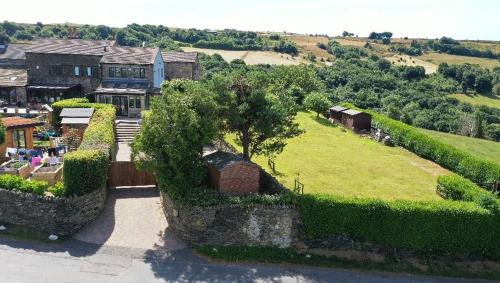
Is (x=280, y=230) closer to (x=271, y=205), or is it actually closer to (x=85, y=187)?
(x=271, y=205)

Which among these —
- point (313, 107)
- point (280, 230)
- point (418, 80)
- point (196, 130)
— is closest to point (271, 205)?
point (280, 230)

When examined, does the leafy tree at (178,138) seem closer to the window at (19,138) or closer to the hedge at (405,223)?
the hedge at (405,223)

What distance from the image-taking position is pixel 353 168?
3928cm

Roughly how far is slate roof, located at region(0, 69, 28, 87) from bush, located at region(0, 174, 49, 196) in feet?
101

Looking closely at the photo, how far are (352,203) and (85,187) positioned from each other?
1438 centimetres

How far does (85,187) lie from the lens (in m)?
24.5

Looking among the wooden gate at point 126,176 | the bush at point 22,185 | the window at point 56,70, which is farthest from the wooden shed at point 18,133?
the window at point 56,70

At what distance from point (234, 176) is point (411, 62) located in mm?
123908

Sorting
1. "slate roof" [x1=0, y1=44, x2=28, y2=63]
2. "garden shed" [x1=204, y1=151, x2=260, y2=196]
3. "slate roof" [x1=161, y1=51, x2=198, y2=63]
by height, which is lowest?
"garden shed" [x1=204, y1=151, x2=260, y2=196]

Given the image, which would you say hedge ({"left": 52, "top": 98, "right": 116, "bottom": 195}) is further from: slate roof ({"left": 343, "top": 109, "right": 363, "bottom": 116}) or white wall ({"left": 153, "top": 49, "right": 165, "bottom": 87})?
slate roof ({"left": 343, "top": 109, "right": 363, "bottom": 116})

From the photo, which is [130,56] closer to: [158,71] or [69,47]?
[158,71]

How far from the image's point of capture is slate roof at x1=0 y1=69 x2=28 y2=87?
51.2m

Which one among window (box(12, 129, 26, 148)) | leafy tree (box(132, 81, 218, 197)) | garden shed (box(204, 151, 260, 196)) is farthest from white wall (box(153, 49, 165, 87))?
garden shed (box(204, 151, 260, 196))

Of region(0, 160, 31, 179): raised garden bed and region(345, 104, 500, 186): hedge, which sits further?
region(345, 104, 500, 186): hedge
